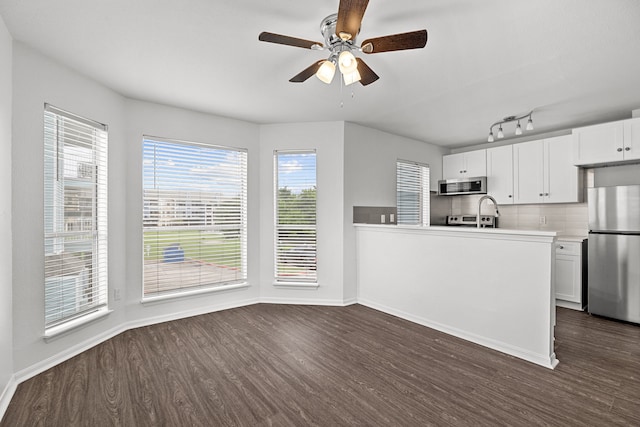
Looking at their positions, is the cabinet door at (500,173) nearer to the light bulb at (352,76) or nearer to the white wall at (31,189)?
the light bulb at (352,76)

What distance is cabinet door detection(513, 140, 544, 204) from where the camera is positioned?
4383 millimetres

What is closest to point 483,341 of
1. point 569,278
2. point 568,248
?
point 569,278

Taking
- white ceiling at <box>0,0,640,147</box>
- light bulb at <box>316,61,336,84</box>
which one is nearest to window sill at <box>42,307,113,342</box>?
white ceiling at <box>0,0,640,147</box>

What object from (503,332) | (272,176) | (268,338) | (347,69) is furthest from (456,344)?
(272,176)

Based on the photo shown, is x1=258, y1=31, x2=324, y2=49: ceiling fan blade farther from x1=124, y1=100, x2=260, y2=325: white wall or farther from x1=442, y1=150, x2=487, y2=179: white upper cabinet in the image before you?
x1=442, y1=150, x2=487, y2=179: white upper cabinet

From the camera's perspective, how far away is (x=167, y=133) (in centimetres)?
353

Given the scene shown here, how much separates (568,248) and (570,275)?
342 mm

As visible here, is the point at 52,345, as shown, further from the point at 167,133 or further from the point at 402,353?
the point at 402,353

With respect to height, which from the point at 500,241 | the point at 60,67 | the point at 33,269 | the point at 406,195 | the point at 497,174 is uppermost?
the point at 60,67

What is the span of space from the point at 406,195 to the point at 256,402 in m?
3.86

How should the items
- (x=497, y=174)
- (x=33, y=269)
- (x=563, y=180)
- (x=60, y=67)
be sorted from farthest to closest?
(x=497, y=174)
(x=563, y=180)
(x=60, y=67)
(x=33, y=269)

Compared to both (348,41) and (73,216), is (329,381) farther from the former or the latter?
(73,216)

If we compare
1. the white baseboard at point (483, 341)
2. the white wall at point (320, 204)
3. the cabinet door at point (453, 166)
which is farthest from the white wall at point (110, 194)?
the cabinet door at point (453, 166)

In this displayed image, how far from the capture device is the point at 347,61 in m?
1.82
